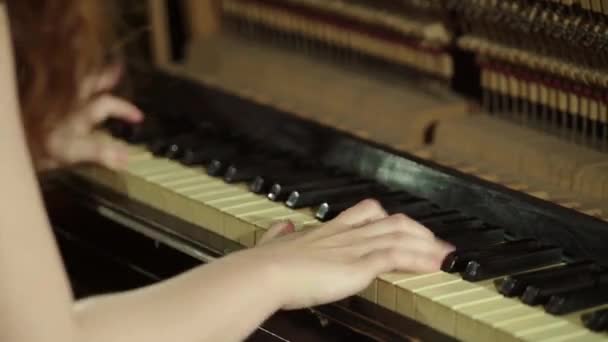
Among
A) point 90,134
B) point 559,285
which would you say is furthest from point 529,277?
point 90,134

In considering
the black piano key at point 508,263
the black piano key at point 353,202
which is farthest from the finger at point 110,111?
the black piano key at point 508,263

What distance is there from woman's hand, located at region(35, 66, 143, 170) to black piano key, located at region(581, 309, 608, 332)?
108 cm

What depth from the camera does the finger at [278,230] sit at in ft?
5.91

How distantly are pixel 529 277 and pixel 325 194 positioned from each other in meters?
0.48

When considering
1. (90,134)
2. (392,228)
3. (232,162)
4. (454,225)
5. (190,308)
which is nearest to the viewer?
(190,308)

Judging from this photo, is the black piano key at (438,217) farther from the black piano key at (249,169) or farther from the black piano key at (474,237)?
the black piano key at (249,169)

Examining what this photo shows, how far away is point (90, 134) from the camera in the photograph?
8.11 feet

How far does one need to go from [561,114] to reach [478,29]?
229 mm

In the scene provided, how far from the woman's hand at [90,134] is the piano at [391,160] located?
0.03 metres

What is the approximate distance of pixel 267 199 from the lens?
2.06 metres

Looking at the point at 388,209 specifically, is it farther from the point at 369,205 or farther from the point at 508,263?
the point at 508,263

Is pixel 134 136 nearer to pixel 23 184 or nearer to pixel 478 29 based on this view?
pixel 478 29

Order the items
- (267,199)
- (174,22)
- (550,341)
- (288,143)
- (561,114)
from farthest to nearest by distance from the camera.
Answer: (174,22)
(288,143)
(561,114)
(267,199)
(550,341)

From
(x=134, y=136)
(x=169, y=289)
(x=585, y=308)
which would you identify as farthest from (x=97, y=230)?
(x=585, y=308)
